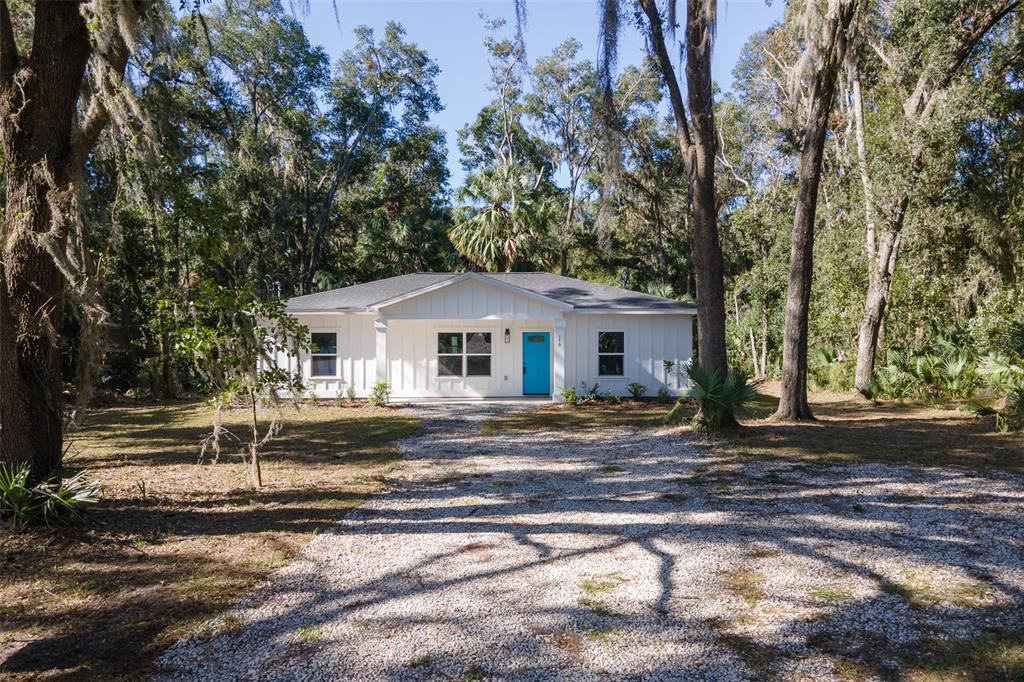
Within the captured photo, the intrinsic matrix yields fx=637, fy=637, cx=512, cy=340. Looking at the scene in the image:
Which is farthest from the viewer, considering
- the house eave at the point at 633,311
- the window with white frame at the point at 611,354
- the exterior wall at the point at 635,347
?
the window with white frame at the point at 611,354

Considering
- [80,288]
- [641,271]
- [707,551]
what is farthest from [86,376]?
[641,271]

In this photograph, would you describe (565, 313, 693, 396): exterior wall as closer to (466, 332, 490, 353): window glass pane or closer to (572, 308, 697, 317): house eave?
(572, 308, 697, 317): house eave

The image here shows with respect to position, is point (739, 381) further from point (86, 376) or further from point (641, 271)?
point (641, 271)

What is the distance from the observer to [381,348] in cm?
1653

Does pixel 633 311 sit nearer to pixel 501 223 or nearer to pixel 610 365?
pixel 610 365

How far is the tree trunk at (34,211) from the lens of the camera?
17.3 ft

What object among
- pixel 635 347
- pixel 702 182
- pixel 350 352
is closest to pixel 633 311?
pixel 635 347

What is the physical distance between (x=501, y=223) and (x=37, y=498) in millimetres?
20476

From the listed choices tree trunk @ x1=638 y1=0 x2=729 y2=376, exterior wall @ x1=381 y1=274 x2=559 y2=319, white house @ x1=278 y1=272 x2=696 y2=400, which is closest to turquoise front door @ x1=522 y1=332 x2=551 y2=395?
white house @ x1=278 y1=272 x2=696 y2=400

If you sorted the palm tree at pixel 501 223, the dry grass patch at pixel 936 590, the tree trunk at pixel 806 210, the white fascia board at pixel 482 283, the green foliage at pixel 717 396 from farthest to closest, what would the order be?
the palm tree at pixel 501 223 → the white fascia board at pixel 482 283 → the tree trunk at pixel 806 210 → the green foliage at pixel 717 396 → the dry grass patch at pixel 936 590

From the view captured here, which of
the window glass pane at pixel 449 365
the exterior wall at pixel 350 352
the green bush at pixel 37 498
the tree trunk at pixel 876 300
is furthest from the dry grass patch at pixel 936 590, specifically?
the exterior wall at pixel 350 352

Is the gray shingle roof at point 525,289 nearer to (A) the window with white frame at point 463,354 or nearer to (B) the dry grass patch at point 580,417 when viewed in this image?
(A) the window with white frame at point 463,354

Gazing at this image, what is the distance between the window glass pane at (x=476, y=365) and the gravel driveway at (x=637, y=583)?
9.94 m

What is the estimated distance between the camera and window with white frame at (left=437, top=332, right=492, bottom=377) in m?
17.4
